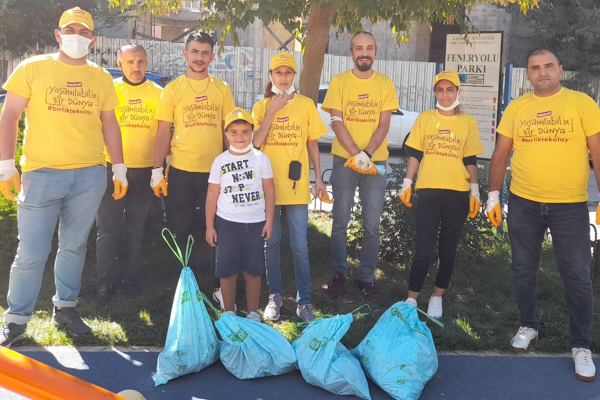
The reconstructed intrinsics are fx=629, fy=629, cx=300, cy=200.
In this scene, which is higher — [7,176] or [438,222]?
[7,176]

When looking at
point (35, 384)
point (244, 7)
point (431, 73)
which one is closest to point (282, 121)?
point (244, 7)

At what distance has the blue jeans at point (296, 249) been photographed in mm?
4707

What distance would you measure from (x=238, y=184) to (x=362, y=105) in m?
1.31

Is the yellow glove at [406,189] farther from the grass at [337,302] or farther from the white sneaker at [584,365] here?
the white sneaker at [584,365]

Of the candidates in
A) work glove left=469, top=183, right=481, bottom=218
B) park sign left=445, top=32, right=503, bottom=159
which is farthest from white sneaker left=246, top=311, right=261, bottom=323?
park sign left=445, top=32, right=503, bottom=159

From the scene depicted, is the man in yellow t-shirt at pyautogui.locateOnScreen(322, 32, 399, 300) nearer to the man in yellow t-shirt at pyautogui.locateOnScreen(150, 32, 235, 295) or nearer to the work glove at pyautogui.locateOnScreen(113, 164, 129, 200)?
the man in yellow t-shirt at pyautogui.locateOnScreen(150, 32, 235, 295)

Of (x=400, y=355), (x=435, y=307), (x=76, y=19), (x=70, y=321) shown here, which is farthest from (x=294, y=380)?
(x=76, y=19)

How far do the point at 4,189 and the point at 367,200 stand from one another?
2.66m

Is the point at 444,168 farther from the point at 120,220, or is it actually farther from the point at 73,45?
the point at 73,45

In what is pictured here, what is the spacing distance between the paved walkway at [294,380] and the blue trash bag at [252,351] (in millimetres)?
70

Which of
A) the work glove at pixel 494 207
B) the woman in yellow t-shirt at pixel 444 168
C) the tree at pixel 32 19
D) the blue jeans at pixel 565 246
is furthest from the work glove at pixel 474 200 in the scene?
the tree at pixel 32 19

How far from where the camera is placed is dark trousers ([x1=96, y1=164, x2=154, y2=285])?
4.94m

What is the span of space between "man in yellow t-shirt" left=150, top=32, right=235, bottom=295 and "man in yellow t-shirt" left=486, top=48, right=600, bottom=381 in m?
2.15

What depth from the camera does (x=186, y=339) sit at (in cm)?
373
